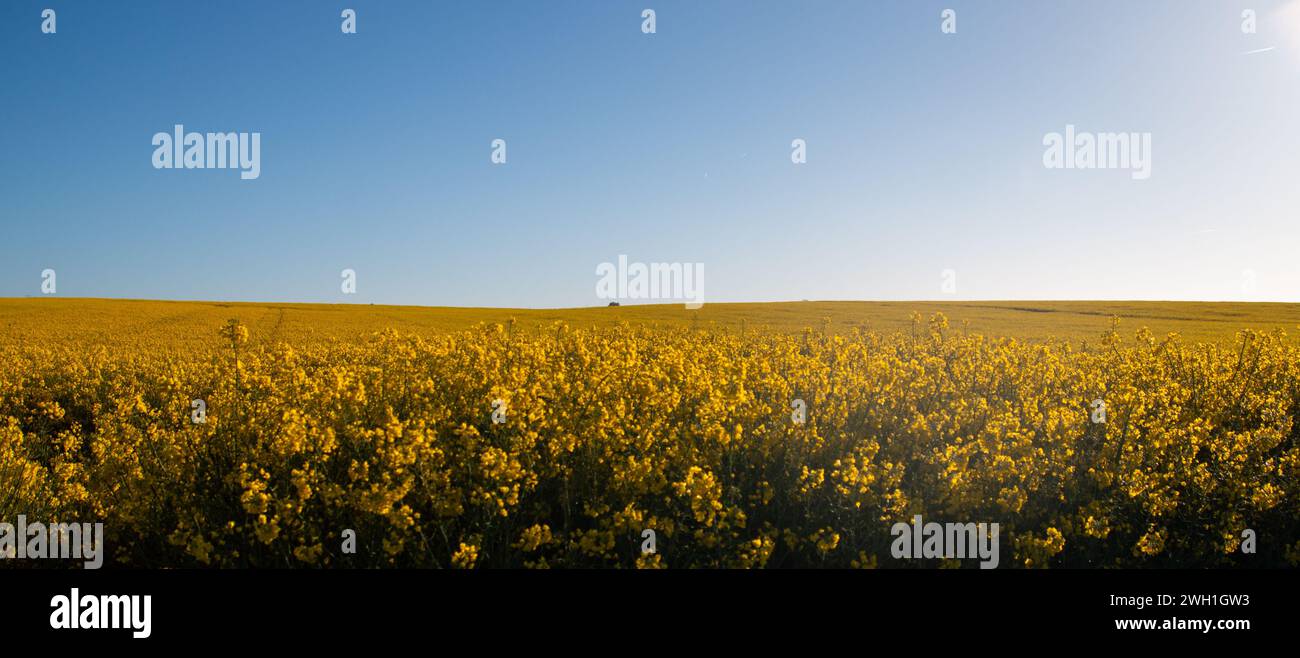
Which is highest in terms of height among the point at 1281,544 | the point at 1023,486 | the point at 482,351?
the point at 482,351

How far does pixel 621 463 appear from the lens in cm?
500

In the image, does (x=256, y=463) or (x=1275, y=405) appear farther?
(x=1275, y=405)

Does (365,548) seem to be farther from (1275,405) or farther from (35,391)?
(35,391)

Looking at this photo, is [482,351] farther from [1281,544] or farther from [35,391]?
[35,391]

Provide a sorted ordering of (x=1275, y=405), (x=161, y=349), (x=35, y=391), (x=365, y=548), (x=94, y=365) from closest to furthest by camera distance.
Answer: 1. (x=365, y=548)
2. (x=1275, y=405)
3. (x=35, y=391)
4. (x=94, y=365)
5. (x=161, y=349)

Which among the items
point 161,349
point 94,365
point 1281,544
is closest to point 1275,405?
point 1281,544

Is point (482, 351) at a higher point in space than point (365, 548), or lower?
higher
